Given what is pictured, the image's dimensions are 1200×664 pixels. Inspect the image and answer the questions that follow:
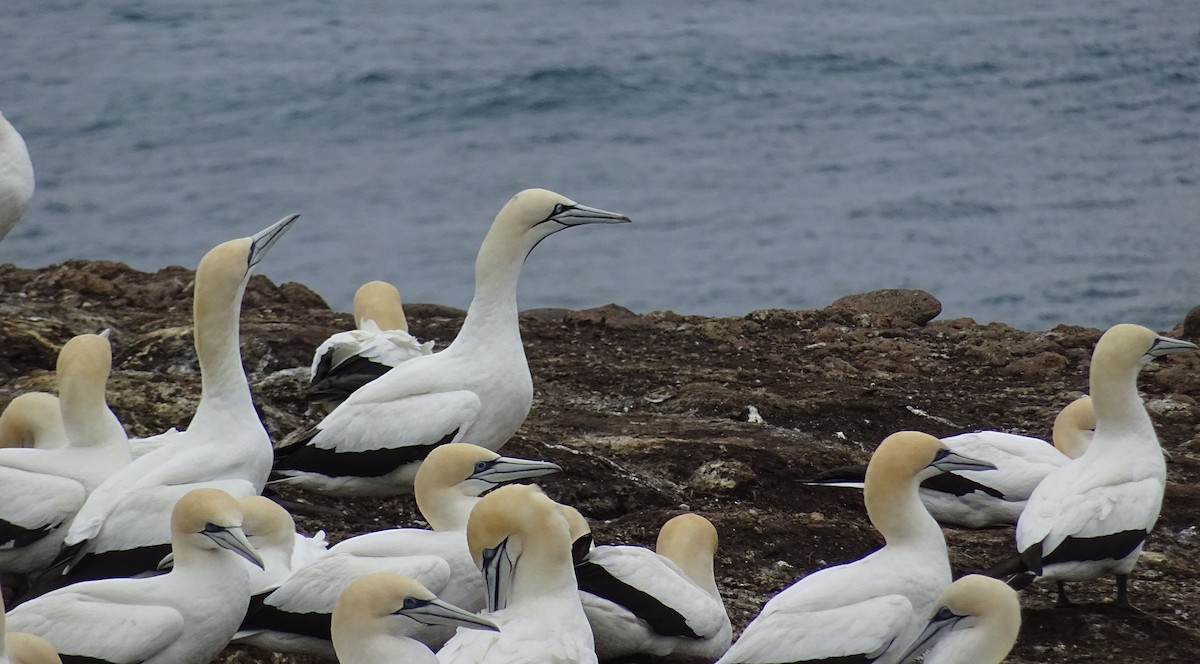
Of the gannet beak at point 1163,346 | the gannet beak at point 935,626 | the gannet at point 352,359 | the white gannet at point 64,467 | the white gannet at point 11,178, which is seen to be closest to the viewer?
the gannet beak at point 935,626

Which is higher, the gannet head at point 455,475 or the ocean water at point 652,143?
the gannet head at point 455,475

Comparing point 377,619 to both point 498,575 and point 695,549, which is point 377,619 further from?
point 695,549

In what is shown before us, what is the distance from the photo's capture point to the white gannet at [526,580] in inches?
156

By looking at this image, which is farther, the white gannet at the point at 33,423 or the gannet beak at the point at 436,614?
the white gannet at the point at 33,423

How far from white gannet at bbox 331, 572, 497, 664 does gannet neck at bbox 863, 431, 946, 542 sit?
1.38 meters

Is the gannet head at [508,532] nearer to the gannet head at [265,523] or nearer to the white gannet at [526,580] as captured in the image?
the white gannet at [526,580]

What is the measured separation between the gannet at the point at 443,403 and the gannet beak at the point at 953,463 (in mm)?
1409

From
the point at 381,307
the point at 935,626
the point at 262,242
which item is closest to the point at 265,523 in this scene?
the point at 262,242

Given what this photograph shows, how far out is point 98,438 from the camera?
5.32 m

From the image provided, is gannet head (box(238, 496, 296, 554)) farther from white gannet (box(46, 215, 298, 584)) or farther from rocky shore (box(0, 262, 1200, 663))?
rocky shore (box(0, 262, 1200, 663))

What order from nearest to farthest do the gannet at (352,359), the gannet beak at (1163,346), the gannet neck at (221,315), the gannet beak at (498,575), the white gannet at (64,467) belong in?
the gannet beak at (498,575) < the white gannet at (64,467) < the gannet neck at (221,315) < the gannet beak at (1163,346) < the gannet at (352,359)

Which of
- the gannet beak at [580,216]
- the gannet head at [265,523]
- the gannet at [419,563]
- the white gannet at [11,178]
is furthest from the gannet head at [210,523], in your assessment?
the white gannet at [11,178]

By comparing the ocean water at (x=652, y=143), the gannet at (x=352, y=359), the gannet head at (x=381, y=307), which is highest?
the gannet at (x=352, y=359)

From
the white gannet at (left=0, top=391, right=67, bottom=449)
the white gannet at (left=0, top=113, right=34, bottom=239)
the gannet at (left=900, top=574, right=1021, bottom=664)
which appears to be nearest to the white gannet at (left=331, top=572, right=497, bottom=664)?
the gannet at (left=900, top=574, right=1021, bottom=664)
